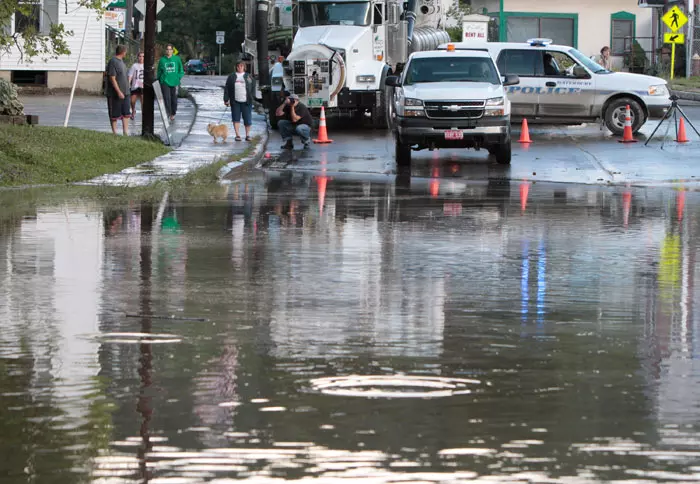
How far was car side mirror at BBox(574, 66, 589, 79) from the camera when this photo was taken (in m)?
29.1

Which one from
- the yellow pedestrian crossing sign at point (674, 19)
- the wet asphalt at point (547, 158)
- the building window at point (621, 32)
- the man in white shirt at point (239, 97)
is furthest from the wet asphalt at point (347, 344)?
the building window at point (621, 32)

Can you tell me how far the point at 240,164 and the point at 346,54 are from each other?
793 centimetres

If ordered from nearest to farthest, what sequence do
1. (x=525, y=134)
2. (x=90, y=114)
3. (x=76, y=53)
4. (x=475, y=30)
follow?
(x=525, y=134)
(x=90, y=114)
(x=76, y=53)
(x=475, y=30)

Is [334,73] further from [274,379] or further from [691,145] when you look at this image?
[274,379]

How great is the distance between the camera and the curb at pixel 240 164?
819 inches

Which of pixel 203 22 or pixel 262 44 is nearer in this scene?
pixel 262 44

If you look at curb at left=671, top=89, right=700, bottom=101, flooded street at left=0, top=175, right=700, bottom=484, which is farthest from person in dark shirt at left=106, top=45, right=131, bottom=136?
curb at left=671, top=89, right=700, bottom=101

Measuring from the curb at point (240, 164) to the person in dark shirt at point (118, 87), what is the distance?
2568 mm

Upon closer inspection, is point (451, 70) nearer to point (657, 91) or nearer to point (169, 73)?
point (657, 91)

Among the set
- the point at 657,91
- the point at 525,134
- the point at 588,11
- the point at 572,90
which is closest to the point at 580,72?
the point at 572,90

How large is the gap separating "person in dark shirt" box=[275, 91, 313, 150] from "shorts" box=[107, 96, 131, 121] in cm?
283

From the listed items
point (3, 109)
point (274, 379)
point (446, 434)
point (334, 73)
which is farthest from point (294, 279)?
point (334, 73)

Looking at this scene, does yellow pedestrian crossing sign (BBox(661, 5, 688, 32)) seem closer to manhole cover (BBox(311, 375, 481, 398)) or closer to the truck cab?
the truck cab

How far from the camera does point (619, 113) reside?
29172mm
